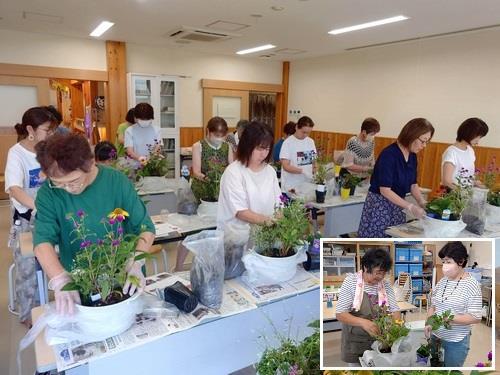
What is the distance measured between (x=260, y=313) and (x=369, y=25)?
4426 millimetres

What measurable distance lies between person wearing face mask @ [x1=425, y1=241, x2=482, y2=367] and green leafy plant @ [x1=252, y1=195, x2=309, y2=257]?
0.96 metres

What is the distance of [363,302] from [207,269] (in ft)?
2.80

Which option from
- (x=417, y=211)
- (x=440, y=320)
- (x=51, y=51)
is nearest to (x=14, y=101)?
(x=51, y=51)

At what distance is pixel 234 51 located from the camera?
705 centimetres

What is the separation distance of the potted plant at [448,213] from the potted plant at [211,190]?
4.77ft

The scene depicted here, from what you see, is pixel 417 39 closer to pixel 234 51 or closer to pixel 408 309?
pixel 234 51

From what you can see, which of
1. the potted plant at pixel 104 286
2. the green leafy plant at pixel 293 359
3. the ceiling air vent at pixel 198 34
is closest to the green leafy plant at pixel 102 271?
the potted plant at pixel 104 286

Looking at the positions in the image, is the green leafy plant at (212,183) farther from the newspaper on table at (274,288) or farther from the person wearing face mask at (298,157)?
the newspaper on table at (274,288)

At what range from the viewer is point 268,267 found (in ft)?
5.21

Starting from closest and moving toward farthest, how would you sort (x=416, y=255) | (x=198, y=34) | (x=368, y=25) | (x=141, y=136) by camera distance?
(x=416, y=255) < (x=141, y=136) < (x=368, y=25) < (x=198, y=34)

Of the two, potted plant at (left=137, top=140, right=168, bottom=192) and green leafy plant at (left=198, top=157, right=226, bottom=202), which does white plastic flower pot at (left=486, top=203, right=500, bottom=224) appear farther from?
potted plant at (left=137, top=140, right=168, bottom=192)

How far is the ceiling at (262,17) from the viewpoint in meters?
3.90

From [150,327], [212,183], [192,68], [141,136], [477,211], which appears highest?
[192,68]

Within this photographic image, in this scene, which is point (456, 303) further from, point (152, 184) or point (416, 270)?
point (152, 184)
